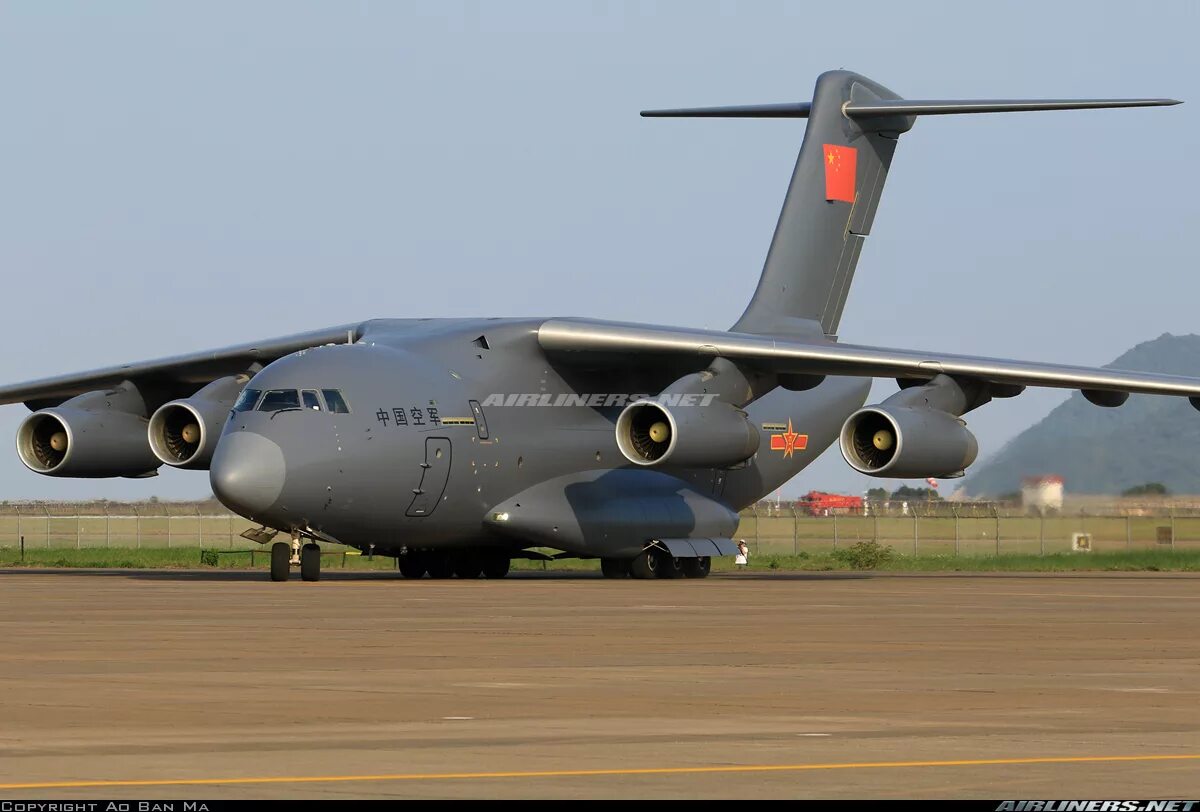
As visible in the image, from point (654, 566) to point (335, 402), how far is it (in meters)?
5.79

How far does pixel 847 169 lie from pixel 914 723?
23.7 m

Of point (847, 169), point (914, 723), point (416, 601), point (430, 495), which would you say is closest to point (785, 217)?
point (847, 169)

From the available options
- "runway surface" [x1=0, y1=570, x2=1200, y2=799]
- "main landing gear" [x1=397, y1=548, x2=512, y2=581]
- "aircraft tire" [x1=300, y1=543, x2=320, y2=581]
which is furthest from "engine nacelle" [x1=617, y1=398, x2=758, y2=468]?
"runway surface" [x1=0, y1=570, x2=1200, y2=799]

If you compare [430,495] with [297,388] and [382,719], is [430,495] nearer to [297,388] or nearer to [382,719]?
[297,388]

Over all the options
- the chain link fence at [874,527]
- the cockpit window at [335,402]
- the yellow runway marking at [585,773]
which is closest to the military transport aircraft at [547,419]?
the cockpit window at [335,402]

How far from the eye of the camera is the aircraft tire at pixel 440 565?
1150 inches

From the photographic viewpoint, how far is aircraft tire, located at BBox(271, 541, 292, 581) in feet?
82.7

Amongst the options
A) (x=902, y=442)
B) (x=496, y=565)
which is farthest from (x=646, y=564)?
(x=902, y=442)

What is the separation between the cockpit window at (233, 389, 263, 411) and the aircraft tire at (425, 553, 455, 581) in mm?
4881

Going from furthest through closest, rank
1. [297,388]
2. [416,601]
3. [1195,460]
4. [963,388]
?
1. [1195,460]
2. [963,388]
3. [297,388]
4. [416,601]

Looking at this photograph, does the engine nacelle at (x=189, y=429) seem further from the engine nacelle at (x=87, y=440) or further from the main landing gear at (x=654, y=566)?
the main landing gear at (x=654, y=566)

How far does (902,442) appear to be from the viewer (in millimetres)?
25281

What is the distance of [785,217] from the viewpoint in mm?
32031

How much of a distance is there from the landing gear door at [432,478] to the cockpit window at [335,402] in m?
1.29
